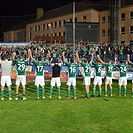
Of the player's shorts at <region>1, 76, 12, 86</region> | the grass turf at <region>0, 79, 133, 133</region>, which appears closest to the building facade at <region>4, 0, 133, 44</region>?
the player's shorts at <region>1, 76, 12, 86</region>

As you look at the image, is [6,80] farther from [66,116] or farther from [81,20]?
[81,20]

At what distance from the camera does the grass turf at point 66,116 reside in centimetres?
925

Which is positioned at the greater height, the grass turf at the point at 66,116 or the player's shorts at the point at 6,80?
the player's shorts at the point at 6,80

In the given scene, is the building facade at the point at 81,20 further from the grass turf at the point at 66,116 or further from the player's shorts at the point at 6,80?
the grass turf at the point at 66,116

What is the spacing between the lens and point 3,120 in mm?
10250

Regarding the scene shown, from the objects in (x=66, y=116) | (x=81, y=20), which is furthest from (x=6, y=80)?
(x=81, y=20)

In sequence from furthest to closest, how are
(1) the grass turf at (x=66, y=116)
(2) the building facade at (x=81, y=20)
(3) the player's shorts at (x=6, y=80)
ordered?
(2) the building facade at (x=81, y=20) → (3) the player's shorts at (x=6, y=80) → (1) the grass turf at (x=66, y=116)

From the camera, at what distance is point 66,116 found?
11109 mm

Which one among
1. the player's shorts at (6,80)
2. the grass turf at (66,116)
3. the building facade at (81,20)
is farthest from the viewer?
the building facade at (81,20)

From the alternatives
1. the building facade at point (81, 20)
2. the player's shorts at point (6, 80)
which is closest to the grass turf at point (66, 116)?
the player's shorts at point (6, 80)

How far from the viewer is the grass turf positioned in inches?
364

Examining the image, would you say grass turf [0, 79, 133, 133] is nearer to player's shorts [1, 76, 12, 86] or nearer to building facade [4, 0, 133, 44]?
player's shorts [1, 76, 12, 86]

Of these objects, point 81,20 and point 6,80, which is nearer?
point 6,80

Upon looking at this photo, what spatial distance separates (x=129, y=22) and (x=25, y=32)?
44.2m
